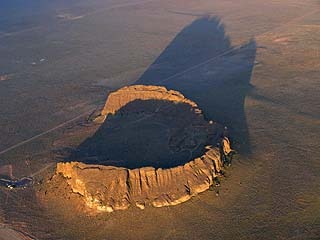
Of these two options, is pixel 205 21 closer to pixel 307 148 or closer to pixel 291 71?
pixel 291 71

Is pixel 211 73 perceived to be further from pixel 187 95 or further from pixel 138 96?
pixel 138 96

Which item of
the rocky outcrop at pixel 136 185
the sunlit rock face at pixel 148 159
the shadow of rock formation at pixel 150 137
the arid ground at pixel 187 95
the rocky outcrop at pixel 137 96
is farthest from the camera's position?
the rocky outcrop at pixel 137 96

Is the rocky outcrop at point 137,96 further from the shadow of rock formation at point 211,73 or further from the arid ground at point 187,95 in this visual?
the shadow of rock formation at point 211,73

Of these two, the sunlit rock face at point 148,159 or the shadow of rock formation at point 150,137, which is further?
the shadow of rock formation at point 150,137

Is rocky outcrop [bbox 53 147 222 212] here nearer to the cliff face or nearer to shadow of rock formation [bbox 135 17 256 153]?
shadow of rock formation [bbox 135 17 256 153]

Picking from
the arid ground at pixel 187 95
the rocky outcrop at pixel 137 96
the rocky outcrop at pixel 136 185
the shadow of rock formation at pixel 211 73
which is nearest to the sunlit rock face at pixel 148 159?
the rocky outcrop at pixel 136 185

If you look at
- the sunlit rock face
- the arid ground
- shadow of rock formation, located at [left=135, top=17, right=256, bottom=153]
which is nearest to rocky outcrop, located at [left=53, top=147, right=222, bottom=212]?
the sunlit rock face

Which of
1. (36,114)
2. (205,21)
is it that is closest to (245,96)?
(36,114)

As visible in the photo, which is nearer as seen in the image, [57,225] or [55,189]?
[57,225]
